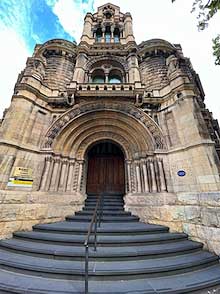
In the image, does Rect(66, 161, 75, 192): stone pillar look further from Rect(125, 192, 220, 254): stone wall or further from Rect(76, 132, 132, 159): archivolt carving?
Rect(125, 192, 220, 254): stone wall

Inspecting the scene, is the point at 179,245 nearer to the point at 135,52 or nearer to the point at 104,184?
the point at 104,184

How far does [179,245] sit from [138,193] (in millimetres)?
2184

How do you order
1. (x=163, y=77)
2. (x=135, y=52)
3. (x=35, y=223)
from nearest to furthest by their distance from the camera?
(x=35, y=223) < (x=163, y=77) < (x=135, y=52)

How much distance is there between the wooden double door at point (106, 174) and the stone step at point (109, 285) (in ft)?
13.5

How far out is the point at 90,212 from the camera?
5.27m

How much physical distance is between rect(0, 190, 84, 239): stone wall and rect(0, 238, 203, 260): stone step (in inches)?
29.0

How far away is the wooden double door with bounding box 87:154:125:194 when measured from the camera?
6727 mm

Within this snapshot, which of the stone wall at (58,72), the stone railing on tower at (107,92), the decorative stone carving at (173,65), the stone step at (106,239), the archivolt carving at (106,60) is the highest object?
the archivolt carving at (106,60)

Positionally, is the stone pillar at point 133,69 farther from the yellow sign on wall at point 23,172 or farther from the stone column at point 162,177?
the yellow sign on wall at point 23,172

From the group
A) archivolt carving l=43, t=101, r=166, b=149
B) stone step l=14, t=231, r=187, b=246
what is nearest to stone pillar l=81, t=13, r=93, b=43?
archivolt carving l=43, t=101, r=166, b=149

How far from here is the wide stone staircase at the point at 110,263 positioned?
2324 millimetres

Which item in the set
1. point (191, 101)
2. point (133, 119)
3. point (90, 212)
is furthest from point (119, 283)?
point (191, 101)

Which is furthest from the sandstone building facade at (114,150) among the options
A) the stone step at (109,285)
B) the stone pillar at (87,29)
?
the stone pillar at (87,29)

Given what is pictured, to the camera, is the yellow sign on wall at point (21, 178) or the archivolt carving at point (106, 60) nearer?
the yellow sign on wall at point (21, 178)
